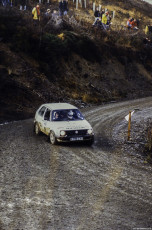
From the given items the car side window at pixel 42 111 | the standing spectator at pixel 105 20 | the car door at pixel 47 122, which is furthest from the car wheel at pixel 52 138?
the standing spectator at pixel 105 20

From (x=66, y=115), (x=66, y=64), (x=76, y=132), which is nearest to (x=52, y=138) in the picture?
(x=76, y=132)

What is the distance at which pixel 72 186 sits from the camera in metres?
9.72

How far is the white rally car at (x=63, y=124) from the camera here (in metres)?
14.2

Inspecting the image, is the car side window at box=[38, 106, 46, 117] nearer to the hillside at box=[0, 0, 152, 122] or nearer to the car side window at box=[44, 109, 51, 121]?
the car side window at box=[44, 109, 51, 121]

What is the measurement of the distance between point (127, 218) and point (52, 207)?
1.81 meters

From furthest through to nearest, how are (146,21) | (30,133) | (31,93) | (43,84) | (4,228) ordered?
(146,21) → (43,84) → (31,93) → (30,133) → (4,228)

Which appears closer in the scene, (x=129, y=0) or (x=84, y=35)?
(x=84, y=35)

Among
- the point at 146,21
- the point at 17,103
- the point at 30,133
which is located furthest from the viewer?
the point at 146,21

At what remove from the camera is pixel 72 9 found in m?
50.3

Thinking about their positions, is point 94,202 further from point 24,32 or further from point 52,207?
point 24,32

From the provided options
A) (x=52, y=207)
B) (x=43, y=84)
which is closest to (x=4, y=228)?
(x=52, y=207)

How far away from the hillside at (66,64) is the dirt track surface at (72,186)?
8.01 meters

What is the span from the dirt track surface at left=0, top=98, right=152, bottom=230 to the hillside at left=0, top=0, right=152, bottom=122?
26.3 ft

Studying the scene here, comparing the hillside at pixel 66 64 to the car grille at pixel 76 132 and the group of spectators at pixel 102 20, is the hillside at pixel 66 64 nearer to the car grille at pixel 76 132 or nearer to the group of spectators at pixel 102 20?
the group of spectators at pixel 102 20
